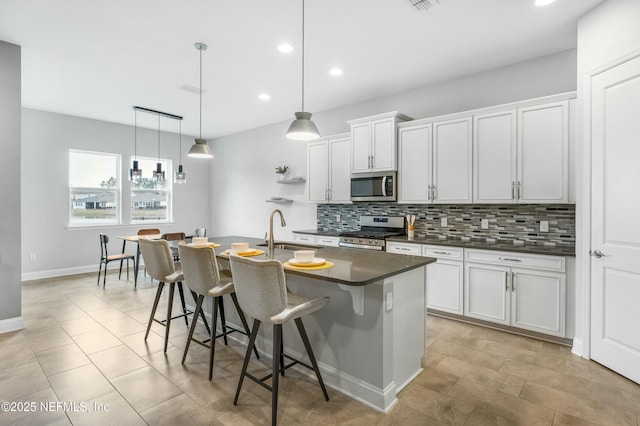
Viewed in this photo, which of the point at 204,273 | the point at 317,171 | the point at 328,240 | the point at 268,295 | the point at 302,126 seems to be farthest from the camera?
the point at 317,171

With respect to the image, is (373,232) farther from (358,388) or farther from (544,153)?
(358,388)

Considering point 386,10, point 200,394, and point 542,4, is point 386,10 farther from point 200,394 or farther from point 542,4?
point 200,394

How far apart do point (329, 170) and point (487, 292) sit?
276 cm

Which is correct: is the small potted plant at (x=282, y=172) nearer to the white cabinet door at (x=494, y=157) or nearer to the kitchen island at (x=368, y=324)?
the white cabinet door at (x=494, y=157)

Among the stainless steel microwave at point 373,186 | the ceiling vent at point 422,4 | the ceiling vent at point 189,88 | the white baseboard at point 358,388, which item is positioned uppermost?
the ceiling vent at point 189,88

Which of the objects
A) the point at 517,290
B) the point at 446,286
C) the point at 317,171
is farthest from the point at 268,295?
the point at 317,171

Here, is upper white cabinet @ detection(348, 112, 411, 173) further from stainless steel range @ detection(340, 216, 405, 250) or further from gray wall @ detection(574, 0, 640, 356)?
gray wall @ detection(574, 0, 640, 356)

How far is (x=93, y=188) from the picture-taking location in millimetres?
6262

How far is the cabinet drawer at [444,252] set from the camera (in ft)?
11.8

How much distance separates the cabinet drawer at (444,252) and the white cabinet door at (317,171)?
6.17 ft

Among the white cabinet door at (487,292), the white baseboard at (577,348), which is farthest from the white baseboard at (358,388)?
the white baseboard at (577,348)

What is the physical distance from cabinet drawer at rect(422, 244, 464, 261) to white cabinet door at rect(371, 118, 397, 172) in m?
1.15

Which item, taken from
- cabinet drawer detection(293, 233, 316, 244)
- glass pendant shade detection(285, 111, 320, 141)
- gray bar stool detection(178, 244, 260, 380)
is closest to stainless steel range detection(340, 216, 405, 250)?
cabinet drawer detection(293, 233, 316, 244)

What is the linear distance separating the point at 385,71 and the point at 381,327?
314cm
